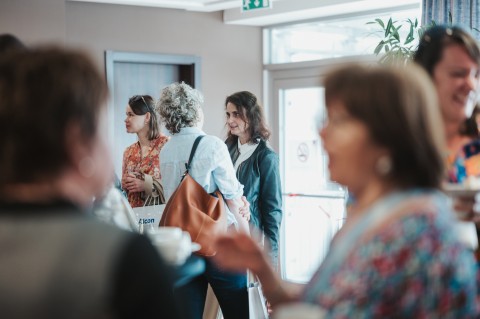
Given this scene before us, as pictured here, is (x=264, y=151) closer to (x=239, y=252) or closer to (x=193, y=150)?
(x=193, y=150)

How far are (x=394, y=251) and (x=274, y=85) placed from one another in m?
6.17

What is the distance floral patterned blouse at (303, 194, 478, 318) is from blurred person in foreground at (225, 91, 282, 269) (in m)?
3.07

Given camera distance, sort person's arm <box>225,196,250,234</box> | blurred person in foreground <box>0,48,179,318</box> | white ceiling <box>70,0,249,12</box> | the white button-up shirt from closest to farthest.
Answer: blurred person in foreground <box>0,48,179,318</box>, the white button-up shirt, person's arm <box>225,196,250,234</box>, white ceiling <box>70,0,249,12</box>

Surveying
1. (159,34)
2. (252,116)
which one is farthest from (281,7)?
(252,116)

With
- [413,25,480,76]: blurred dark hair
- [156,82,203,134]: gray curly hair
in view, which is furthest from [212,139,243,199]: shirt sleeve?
[413,25,480,76]: blurred dark hair

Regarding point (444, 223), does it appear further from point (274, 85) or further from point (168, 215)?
point (274, 85)

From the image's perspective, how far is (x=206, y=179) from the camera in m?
3.54

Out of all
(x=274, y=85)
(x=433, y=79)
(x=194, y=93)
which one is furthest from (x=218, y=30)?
(x=433, y=79)

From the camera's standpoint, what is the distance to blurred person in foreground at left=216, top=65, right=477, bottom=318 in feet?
3.89

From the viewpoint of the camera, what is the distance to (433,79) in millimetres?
1949

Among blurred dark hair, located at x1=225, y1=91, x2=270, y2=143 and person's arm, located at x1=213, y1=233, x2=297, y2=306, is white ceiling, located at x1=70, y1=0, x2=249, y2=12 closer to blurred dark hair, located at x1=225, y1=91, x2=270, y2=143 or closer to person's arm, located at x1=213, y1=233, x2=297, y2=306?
blurred dark hair, located at x1=225, y1=91, x2=270, y2=143

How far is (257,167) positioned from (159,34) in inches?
105

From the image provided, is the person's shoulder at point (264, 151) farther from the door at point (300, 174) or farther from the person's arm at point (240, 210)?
the door at point (300, 174)

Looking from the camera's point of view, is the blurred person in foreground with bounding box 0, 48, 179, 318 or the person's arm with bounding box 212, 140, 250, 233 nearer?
the blurred person in foreground with bounding box 0, 48, 179, 318
